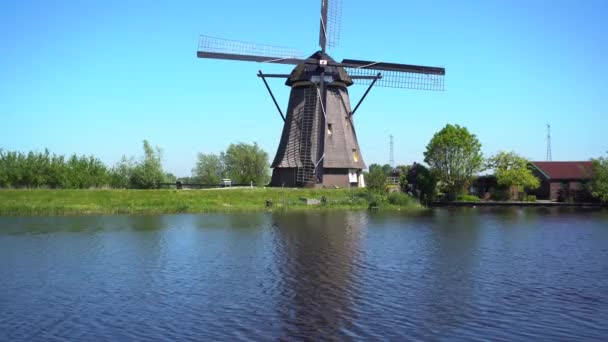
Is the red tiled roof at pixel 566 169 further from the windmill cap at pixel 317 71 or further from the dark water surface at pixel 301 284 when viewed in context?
the dark water surface at pixel 301 284

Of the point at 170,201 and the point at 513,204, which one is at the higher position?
the point at 513,204

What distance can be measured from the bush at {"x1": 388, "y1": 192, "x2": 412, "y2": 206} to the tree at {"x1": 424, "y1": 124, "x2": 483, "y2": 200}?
11425mm

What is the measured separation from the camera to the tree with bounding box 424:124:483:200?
55.4 m

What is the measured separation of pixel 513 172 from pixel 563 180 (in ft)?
16.7

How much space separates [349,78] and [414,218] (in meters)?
16.5

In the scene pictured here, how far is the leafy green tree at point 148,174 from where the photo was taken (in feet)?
167

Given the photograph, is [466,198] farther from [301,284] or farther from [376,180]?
[301,284]

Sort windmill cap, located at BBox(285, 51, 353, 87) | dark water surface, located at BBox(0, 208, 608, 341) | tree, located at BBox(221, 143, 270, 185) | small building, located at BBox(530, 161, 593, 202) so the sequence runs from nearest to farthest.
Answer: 1. dark water surface, located at BBox(0, 208, 608, 341)
2. windmill cap, located at BBox(285, 51, 353, 87)
3. small building, located at BBox(530, 161, 593, 202)
4. tree, located at BBox(221, 143, 270, 185)

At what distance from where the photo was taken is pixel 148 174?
51031 mm

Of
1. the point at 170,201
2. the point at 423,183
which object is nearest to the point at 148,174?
the point at 170,201

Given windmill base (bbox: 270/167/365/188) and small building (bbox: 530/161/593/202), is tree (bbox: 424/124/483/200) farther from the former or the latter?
windmill base (bbox: 270/167/365/188)

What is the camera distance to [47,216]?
114ft

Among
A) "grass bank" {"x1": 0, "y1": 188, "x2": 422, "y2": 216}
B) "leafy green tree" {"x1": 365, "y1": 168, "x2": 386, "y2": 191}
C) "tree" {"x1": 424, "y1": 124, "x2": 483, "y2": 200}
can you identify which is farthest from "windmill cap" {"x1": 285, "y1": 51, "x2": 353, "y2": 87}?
"tree" {"x1": 424, "y1": 124, "x2": 483, "y2": 200}

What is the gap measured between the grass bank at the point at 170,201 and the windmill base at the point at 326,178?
178cm
